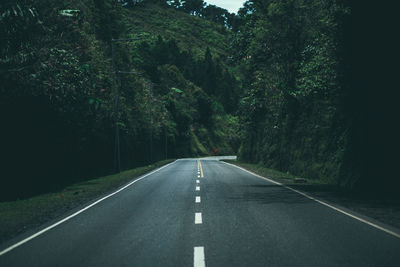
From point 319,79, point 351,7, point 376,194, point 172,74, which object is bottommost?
point 376,194

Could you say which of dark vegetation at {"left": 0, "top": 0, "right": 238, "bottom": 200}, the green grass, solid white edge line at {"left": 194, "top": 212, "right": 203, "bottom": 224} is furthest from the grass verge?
dark vegetation at {"left": 0, "top": 0, "right": 238, "bottom": 200}

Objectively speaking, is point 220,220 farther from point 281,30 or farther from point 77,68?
point 281,30

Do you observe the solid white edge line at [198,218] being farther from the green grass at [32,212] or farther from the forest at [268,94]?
the forest at [268,94]

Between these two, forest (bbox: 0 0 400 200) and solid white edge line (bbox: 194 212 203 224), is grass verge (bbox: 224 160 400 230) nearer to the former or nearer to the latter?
forest (bbox: 0 0 400 200)

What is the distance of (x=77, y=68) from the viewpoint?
65.9 ft

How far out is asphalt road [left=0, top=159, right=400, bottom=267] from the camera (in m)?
5.91

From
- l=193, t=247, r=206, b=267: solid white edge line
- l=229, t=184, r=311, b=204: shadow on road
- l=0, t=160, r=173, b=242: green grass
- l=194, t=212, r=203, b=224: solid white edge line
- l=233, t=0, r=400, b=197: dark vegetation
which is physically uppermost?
l=233, t=0, r=400, b=197: dark vegetation

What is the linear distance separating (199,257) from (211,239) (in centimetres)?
122

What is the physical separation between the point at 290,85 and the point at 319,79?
7.38 meters

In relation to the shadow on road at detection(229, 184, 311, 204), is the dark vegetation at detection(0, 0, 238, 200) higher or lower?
higher

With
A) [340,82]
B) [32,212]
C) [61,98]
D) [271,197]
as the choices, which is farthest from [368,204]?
[61,98]

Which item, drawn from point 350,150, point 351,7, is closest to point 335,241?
point 350,150

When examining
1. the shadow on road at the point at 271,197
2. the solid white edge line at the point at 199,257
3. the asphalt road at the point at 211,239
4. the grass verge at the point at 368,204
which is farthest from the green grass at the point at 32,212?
the grass verge at the point at 368,204

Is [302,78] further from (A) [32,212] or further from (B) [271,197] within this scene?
(A) [32,212]
